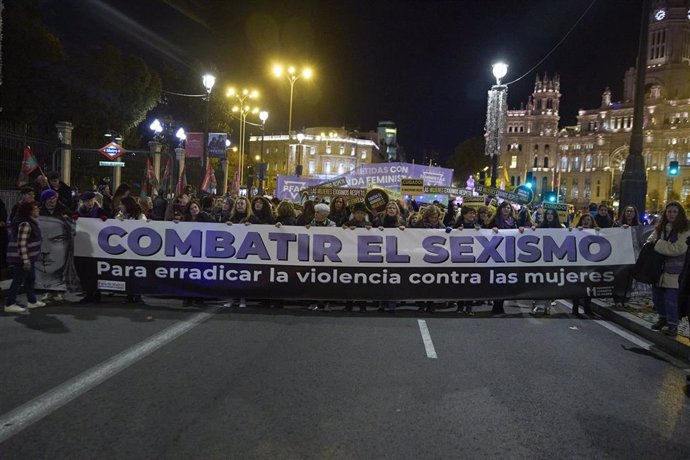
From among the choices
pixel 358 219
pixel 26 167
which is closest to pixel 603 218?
pixel 358 219

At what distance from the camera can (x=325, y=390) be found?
16.3 ft

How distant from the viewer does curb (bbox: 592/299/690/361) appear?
661cm

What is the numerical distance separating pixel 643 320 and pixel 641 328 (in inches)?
18.1

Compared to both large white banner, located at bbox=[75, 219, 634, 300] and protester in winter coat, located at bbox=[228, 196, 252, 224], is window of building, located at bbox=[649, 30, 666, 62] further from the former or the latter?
protester in winter coat, located at bbox=[228, 196, 252, 224]

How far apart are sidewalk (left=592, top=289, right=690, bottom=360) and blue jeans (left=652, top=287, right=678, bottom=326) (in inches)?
9.1

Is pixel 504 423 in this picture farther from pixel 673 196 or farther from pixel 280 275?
pixel 673 196

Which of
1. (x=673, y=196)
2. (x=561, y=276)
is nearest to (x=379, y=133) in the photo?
(x=673, y=196)

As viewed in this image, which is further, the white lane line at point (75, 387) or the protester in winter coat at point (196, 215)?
the protester in winter coat at point (196, 215)

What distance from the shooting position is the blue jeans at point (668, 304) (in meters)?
7.09

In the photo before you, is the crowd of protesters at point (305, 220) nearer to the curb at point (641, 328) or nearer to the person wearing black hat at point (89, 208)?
the person wearing black hat at point (89, 208)

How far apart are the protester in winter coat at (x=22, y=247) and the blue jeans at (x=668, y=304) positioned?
28.3 ft

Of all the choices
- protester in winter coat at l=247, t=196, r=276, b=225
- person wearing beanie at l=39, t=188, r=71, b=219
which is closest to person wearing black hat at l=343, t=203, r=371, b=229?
protester in winter coat at l=247, t=196, r=276, b=225

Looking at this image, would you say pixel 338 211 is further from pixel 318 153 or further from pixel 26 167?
pixel 318 153

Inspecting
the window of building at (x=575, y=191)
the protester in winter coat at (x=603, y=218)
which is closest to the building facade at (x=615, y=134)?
the window of building at (x=575, y=191)
